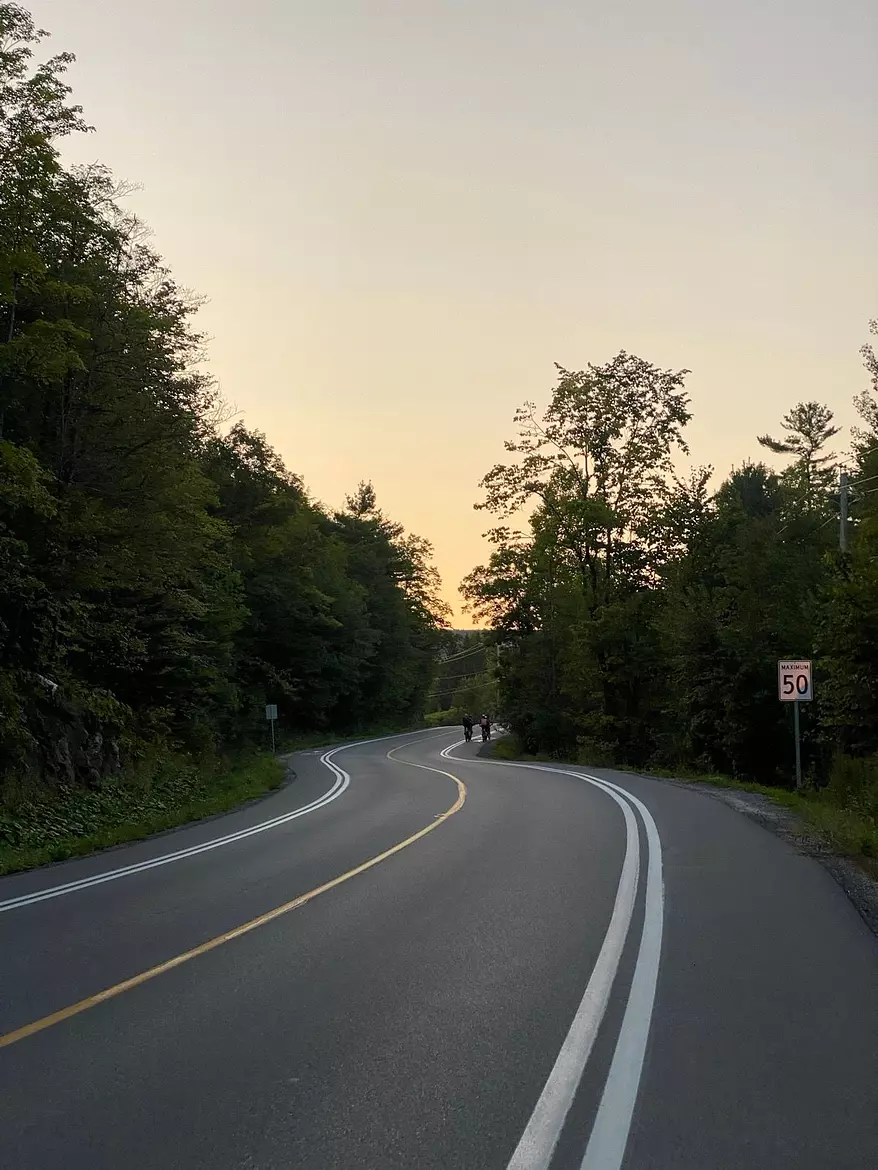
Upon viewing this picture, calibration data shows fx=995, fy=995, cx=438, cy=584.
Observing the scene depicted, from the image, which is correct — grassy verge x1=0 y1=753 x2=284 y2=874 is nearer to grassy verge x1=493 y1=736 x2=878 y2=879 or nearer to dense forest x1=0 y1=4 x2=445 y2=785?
dense forest x1=0 y1=4 x2=445 y2=785

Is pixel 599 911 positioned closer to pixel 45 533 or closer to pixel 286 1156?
pixel 286 1156

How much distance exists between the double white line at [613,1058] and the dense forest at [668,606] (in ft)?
33.6

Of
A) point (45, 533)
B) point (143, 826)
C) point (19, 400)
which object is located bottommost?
point (143, 826)

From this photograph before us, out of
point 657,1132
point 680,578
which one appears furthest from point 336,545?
point 657,1132

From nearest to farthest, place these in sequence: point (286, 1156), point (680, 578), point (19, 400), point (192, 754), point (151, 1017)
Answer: point (286, 1156)
point (151, 1017)
point (19, 400)
point (192, 754)
point (680, 578)

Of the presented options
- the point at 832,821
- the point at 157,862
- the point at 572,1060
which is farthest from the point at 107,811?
the point at 572,1060

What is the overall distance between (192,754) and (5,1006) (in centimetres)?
2294

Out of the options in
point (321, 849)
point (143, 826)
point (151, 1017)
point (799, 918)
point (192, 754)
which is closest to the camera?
point (151, 1017)

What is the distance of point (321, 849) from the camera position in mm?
12922

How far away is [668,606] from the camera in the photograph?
107ft

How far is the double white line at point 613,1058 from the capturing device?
3.96 meters

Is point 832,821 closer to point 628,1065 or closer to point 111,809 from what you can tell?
point 628,1065

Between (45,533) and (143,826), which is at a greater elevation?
(45,533)

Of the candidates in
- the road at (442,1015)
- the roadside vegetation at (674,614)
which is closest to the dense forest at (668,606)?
the roadside vegetation at (674,614)
